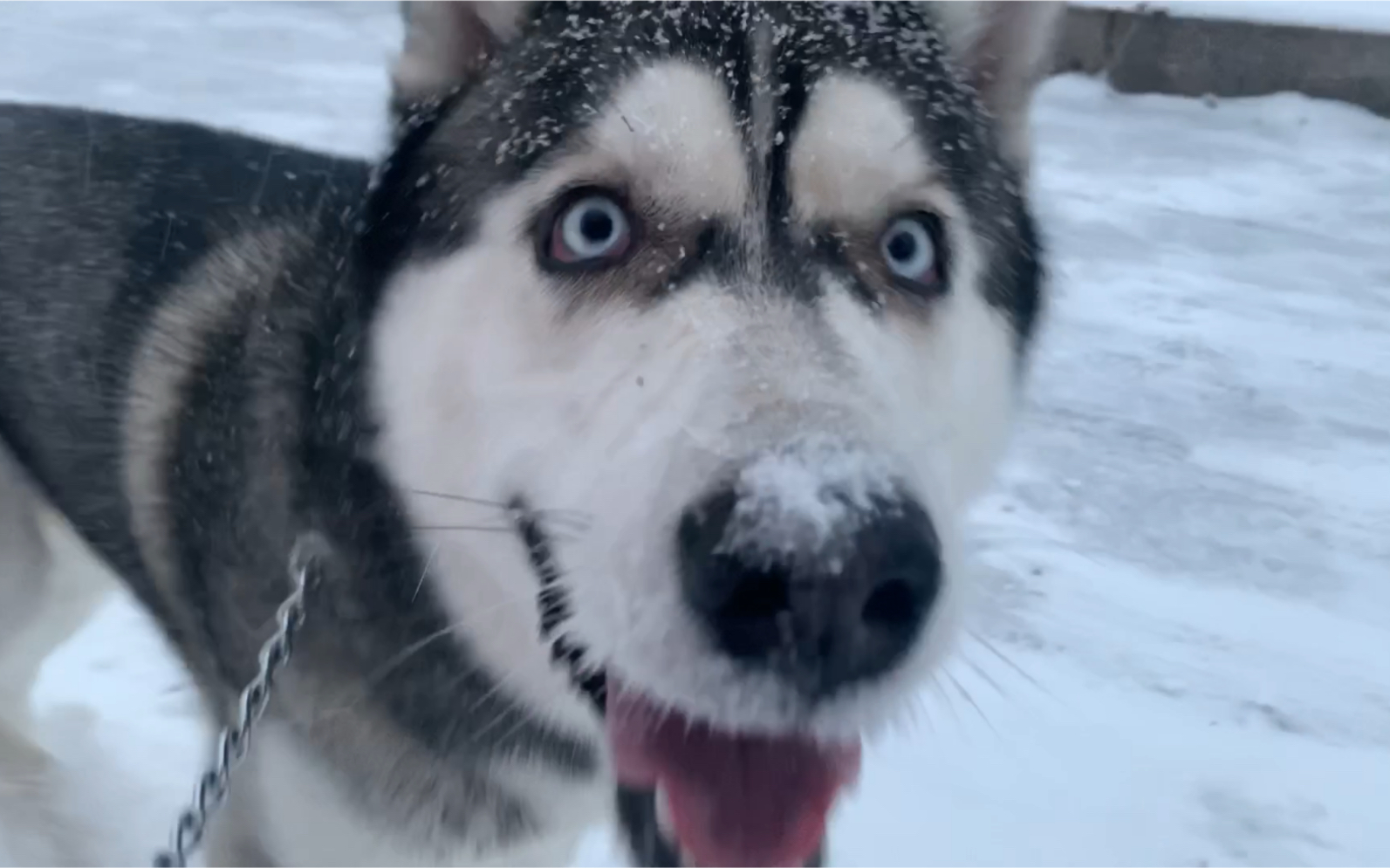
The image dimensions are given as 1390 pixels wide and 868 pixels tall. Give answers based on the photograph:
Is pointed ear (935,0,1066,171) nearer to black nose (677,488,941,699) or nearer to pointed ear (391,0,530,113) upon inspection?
pointed ear (391,0,530,113)

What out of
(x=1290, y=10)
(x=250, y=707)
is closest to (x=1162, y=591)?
(x=250, y=707)

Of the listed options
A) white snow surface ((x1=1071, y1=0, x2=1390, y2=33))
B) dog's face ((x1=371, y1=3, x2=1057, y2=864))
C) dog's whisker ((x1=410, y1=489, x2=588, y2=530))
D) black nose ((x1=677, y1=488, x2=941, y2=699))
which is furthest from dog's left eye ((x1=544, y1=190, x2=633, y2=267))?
white snow surface ((x1=1071, y1=0, x2=1390, y2=33))

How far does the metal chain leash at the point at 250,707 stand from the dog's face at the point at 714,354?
0.55ft

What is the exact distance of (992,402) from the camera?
1504 mm

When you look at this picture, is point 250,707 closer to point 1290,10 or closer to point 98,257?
point 98,257

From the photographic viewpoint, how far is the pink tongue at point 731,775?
3.77ft

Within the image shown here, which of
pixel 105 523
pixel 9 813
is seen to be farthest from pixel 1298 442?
pixel 9 813

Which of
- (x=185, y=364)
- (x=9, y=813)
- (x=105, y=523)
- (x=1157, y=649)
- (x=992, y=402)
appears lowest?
(x=9, y=813)

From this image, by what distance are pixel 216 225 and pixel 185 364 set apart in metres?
0.26

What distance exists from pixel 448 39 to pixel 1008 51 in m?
0.71

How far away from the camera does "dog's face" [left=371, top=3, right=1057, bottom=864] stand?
974 mm

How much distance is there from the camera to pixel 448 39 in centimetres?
146

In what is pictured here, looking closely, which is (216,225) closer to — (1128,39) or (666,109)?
(666,109)

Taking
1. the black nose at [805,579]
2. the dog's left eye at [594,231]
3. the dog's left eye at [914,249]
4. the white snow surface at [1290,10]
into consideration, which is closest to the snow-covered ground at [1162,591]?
the dog's left eye at [594,231]
